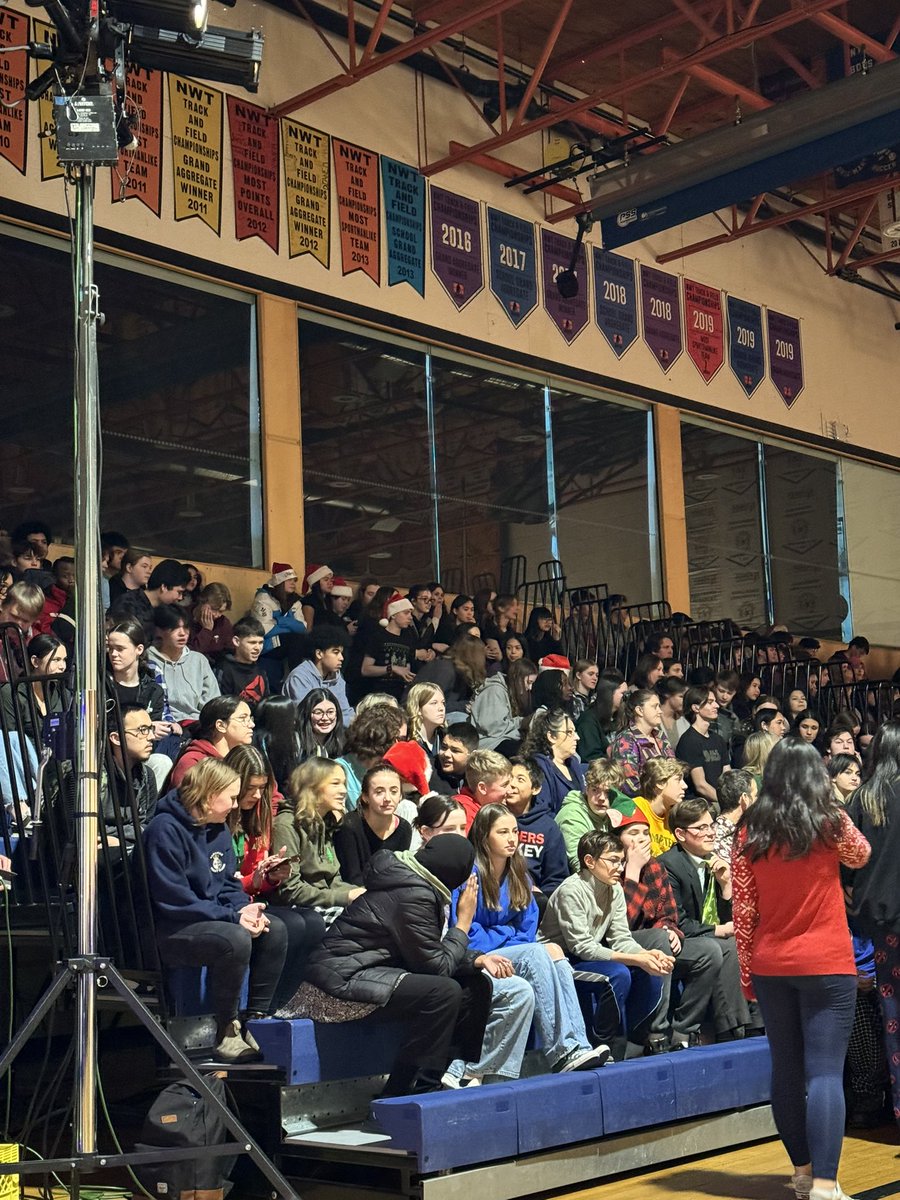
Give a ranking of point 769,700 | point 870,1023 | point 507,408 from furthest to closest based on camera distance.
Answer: point 507,408 < point 769,700 < point 870,1023

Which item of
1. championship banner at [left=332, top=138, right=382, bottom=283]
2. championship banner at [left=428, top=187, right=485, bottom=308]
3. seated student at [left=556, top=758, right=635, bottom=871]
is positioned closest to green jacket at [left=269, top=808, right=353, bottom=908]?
seated student at [left=556, top=758, right=635, bottom=871]

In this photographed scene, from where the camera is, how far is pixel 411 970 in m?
5.21

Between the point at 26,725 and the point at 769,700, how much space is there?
7662 mm

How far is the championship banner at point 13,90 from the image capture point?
Answer: 10.2 meters

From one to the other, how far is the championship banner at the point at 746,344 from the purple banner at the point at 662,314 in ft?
2.99

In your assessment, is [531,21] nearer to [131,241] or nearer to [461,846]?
[131,241]

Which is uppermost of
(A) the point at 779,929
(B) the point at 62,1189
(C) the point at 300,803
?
(C) the point at 300,803

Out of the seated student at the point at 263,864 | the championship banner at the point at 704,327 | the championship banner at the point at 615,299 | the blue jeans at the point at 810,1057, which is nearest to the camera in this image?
the blue jeans at the point at 810,1057

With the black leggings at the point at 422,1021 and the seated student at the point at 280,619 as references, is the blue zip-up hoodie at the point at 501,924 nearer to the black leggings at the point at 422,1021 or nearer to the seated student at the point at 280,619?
the black leggings at the point at 422,1021

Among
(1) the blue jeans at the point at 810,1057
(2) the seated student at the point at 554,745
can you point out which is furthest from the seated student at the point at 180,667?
(1) the blue jeans at the point at 810,1057

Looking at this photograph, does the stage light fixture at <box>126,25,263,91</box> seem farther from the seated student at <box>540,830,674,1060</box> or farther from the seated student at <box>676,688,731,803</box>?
the seated student at <box>676,688,731,803</box>

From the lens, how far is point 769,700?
12438 mm

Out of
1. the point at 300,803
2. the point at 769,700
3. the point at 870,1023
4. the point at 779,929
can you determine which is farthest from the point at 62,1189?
the point at 769,700

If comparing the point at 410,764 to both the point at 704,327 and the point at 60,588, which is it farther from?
the point at 704,327
